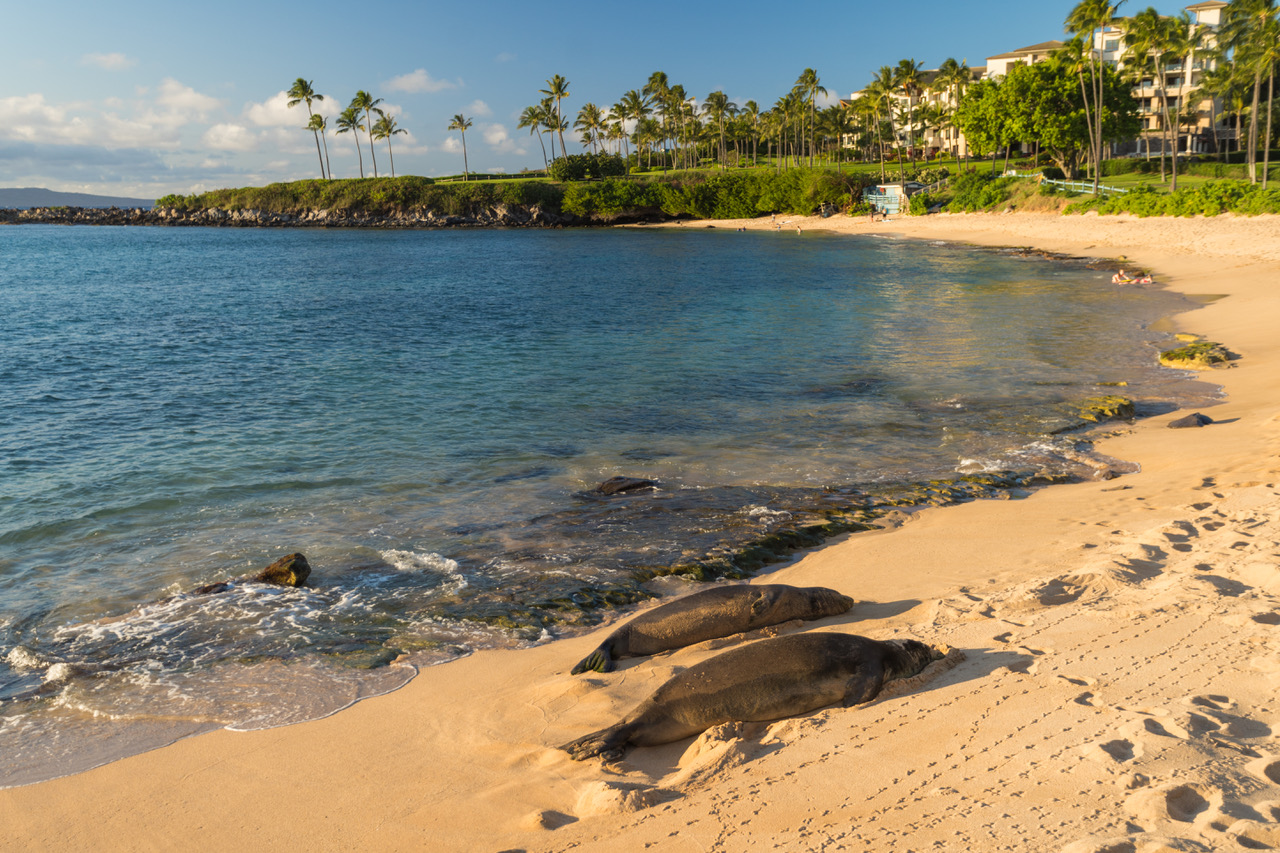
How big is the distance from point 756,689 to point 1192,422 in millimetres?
13384

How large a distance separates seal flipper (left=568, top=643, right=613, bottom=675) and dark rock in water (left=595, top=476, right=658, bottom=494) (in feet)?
18.5

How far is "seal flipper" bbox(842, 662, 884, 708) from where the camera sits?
5.92 meters

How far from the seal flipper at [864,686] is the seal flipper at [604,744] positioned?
1.73m

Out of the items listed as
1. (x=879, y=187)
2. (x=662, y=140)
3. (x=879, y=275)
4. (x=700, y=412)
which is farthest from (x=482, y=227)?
(x=700, y=412)

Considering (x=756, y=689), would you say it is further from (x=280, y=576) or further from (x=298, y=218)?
(x=298, y=218)

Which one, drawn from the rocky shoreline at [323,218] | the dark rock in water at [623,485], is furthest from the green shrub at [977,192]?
the dark rock in water at [623,485]

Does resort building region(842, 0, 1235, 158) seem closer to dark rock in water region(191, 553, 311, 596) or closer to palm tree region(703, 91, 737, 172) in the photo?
palm tree region(703, 91, 737, 172)

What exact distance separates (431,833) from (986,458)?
12.1 metres

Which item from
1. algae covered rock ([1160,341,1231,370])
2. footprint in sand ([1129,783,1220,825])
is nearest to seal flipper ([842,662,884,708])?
footprint in sand ([1129,783,1220,825])

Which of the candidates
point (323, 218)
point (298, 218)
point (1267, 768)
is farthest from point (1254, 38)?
point (298, 218)

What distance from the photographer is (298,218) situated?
431ft

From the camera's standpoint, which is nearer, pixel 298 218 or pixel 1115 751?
pixel 1115 751

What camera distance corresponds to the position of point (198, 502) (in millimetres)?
12961

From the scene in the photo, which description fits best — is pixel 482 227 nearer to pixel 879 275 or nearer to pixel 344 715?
pixel 879 275
